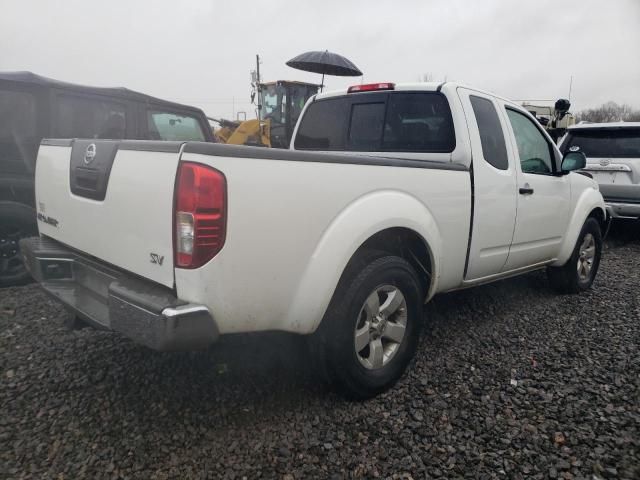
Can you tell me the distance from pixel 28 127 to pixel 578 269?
210 inches

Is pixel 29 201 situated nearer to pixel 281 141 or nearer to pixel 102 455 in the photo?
pixel 102 455

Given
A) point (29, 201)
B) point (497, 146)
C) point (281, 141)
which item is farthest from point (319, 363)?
point (281, 141)

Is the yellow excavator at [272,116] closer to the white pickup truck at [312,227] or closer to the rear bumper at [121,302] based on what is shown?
the white pickup truck at [312,227]

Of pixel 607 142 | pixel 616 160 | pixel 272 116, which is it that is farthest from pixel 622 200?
pixel 272 116

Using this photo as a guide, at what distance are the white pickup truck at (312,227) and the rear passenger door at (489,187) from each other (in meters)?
0.01

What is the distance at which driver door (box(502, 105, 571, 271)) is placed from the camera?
3.56 meters

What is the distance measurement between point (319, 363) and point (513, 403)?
1141mm

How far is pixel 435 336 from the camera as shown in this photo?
3.48 metres

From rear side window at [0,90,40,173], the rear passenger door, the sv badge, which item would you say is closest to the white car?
the rear passenger door

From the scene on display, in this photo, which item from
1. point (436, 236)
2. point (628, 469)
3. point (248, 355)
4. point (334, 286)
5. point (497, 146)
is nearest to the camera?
point (628, 469)

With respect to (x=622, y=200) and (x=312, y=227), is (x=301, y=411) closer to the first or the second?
(x=312, y=227)

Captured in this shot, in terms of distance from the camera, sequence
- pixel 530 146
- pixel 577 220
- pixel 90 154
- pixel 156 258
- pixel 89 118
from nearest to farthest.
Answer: pixel 156 258, pixel 90 154, pixel 530 146, pixel 577 220, pixel 89 118

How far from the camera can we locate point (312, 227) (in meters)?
2.14

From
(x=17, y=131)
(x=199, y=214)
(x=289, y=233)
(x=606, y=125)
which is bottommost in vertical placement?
(x=289, y=233)
